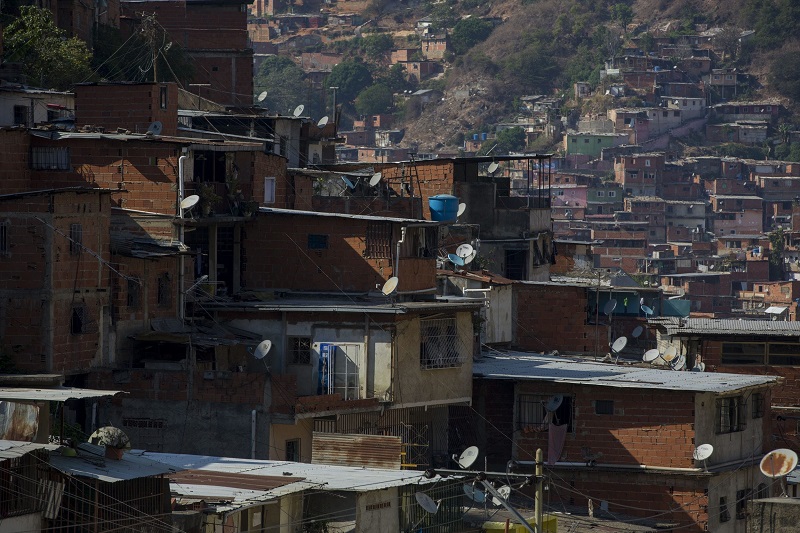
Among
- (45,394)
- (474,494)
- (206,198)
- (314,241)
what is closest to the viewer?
(45,394)

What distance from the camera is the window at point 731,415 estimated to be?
3283cm

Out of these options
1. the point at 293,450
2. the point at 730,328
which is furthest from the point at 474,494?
the point at 730,328

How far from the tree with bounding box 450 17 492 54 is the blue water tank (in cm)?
14860

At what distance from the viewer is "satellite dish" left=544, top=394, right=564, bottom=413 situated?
32344mm

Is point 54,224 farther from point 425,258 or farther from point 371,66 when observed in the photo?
point 371,66

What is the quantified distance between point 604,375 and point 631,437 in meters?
1.66

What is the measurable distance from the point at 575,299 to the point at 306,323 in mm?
10662

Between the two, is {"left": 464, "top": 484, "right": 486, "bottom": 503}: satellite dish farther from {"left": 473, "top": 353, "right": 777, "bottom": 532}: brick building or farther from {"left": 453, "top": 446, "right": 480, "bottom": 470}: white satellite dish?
{"left": 473, "top": 353, "right": 777, "bottom": 532}: brick building

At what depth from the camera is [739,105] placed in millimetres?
162875

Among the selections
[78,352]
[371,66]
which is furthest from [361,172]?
Result: [371,66]

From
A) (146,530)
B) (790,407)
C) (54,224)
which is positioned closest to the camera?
(146,530)

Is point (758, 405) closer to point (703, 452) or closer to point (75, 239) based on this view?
point (703, 452)

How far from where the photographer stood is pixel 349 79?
17362 centimetres

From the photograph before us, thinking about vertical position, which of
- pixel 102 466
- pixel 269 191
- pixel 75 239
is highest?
pixel 269 191
